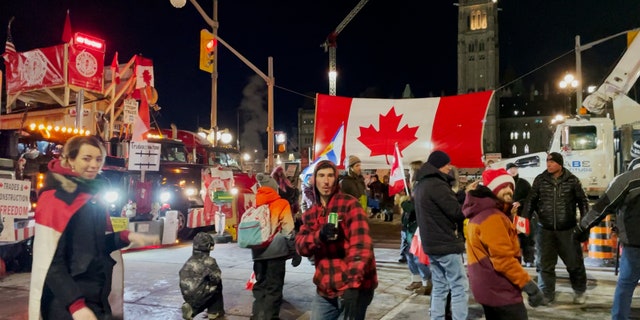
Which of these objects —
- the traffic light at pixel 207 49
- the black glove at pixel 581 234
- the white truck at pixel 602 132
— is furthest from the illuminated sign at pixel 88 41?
the black glove at pixel 581 234

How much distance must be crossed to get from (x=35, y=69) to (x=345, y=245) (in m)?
22.2

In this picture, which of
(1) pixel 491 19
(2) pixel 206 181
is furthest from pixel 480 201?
(1) pixel 491 19

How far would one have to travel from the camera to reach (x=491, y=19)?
413 ft

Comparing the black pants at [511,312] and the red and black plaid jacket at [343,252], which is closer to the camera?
the red and black plaid jacket at [343,252]

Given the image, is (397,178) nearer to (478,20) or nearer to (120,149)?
(120,149)

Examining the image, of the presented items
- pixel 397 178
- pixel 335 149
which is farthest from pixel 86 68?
pixel 397 178

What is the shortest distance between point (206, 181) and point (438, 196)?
11365mm

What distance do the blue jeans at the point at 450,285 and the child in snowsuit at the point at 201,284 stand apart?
2.55m

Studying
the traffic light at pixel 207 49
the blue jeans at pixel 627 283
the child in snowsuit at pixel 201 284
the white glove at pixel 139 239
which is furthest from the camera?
the traffic light at pixel 207 49

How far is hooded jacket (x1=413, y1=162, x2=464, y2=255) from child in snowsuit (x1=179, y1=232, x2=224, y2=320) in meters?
2.58

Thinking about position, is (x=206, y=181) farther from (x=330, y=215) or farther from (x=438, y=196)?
(x=330, y=215)

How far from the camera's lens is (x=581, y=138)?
52.8ft

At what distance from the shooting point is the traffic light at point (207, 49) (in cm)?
1872

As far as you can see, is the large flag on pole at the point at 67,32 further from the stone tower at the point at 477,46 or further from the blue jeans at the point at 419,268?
the stone tower at the point at 477,46
